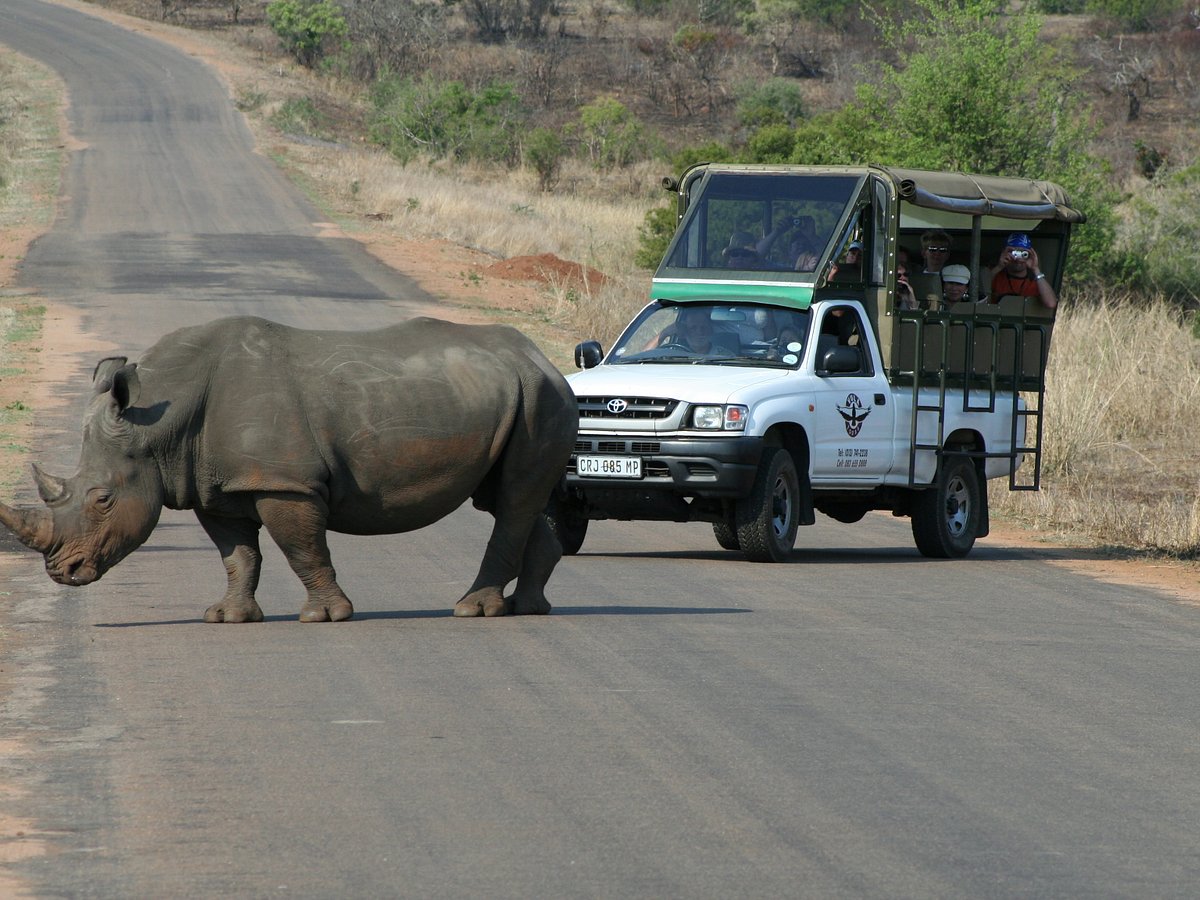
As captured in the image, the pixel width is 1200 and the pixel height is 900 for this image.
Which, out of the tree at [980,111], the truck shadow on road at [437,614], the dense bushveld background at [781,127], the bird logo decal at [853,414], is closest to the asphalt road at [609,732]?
the truck shadow on road at [437,614]

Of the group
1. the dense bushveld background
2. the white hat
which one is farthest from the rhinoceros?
the dense bushveld background

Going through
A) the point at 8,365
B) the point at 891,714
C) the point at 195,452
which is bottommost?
the point at 8,365

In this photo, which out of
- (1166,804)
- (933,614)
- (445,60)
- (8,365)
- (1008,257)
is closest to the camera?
(1166,804)

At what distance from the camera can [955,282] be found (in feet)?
58.7

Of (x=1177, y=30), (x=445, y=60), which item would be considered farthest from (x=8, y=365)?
(x=1177, y=30)

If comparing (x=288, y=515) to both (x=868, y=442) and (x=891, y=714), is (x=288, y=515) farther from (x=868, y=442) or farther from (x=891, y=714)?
(x=868, y=442)

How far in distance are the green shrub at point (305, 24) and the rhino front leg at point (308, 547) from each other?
69.5m

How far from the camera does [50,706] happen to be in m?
8.63

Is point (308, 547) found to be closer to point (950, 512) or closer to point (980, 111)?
point (950, 512)

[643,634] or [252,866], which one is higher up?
[252,866]

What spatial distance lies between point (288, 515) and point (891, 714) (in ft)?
11.7

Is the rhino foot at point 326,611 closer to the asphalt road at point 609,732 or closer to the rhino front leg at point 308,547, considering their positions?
the rhino front leg at point 308,547

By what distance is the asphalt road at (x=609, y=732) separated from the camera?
6.22 m

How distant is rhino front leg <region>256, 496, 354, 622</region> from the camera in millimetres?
10555
